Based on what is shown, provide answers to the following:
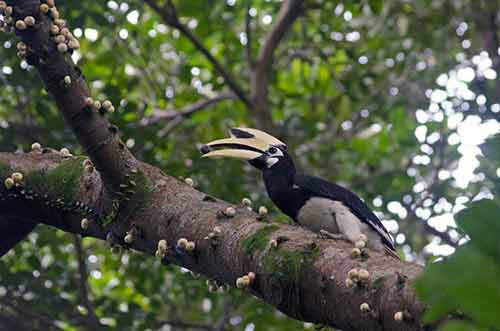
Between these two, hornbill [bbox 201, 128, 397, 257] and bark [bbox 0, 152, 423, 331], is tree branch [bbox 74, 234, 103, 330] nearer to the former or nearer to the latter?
hornbill [bbox 201, 128, 397, 257]

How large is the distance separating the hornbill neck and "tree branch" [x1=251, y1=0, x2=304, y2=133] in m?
1.63

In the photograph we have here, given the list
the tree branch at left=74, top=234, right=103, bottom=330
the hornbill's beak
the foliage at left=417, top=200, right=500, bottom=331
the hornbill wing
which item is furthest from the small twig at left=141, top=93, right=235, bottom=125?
the foliage at left=417, top=200, right=500, bottom=331

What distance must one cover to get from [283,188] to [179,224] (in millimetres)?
1283

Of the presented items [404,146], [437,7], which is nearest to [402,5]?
[437,7]

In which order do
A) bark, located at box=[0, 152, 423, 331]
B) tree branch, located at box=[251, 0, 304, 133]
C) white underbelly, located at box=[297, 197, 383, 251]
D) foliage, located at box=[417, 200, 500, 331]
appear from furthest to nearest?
1. tree branch, located at box=[251, 0, 304, 133]
2. white underbelly, located at box=[297, 197, 383, 251]
3. bark, located at box=[0, 152, 423, 331]
4. foliage, located at box=[417, 200, 500, 331]

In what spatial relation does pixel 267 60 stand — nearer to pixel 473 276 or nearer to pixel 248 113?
pixel 248 113

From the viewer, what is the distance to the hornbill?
349 cm

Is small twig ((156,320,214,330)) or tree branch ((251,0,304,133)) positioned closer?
small twig ((156,320,214,330))

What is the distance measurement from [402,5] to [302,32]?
2.74 feet

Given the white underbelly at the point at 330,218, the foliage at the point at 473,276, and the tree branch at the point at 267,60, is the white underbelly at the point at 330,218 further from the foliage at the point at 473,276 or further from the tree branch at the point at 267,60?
the foliage at the point at 473,276

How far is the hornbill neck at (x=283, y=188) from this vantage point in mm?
3615

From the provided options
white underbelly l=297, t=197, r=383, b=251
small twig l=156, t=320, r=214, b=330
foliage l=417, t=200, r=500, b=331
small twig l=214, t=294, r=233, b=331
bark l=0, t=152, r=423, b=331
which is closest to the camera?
foliage l=417, t=200, r=500, b=331

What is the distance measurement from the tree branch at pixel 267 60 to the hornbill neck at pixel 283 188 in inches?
64.2

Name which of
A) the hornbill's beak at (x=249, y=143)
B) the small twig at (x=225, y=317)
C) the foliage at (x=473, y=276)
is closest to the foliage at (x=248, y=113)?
the small twig at (x=225, y=317)
